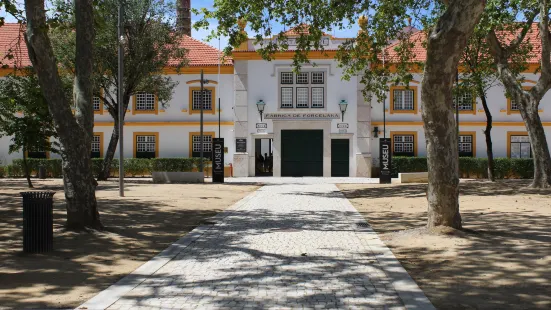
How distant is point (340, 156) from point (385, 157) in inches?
295

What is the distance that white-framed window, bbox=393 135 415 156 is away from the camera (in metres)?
35.2

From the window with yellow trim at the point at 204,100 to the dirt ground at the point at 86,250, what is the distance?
64.1 ft

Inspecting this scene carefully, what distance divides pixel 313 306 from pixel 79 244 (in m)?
4.95

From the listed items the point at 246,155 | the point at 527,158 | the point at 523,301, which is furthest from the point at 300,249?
the point at 527,158

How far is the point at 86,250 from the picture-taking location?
8648 millimetres

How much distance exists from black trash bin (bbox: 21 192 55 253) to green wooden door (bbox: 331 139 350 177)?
88.0ft

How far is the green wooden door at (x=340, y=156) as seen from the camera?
3419cm

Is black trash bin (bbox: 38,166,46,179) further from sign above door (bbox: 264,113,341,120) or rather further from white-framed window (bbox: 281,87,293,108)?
white-framed window (bbox: 281,87,293,108)

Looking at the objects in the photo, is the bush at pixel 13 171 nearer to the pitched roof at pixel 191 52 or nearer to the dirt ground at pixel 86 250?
the pitched roof at pixel 191 52

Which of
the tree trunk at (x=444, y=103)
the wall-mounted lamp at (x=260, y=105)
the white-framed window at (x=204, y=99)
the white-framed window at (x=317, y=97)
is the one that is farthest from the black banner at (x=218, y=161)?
the tree trunk at (x=444, y=103)

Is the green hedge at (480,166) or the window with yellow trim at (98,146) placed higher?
the window with yellow trim at (98,146)

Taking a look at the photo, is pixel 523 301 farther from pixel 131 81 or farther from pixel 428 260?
pixel 131 81

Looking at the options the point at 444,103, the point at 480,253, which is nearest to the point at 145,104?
the point at 444,103

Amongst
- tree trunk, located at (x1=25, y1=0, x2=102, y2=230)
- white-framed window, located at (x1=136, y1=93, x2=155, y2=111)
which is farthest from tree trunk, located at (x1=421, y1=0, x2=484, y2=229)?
white-framed window, located at (x1=136, y1=93, x2=155, y2=111)
